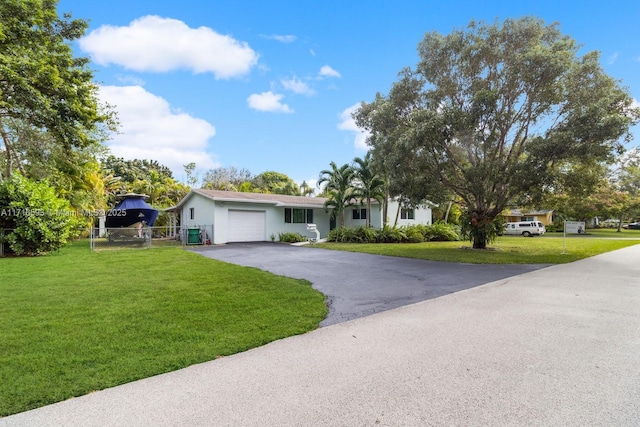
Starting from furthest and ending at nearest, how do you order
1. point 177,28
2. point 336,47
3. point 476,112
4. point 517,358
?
1. point 336,47
2. point 177,28
3. point 476,112
4. point 517,358

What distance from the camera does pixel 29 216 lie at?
12.4 meters

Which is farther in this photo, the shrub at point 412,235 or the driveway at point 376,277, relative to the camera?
the shrub at point 412,235

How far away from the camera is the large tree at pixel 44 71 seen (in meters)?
9.99

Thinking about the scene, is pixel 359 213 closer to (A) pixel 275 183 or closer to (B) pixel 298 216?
(B) pixel 298 216

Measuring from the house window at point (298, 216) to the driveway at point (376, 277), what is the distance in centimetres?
999

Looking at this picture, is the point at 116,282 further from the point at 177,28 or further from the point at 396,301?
the point at 177,28

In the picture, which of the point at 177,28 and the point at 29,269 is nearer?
the point at 29,269

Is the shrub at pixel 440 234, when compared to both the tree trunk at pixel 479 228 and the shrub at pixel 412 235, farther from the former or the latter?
the tree trunk at pixel 479 228

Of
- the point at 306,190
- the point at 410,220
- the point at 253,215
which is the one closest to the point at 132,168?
the point at 306,190

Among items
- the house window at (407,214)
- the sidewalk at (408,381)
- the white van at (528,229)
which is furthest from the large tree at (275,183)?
the sidewalk at (408,381)

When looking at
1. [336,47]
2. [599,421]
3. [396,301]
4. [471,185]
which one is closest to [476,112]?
[471,185]

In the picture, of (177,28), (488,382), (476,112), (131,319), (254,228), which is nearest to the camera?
(488,382)

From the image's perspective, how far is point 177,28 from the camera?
1336 cm

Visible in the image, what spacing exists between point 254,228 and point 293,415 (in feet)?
62.1
